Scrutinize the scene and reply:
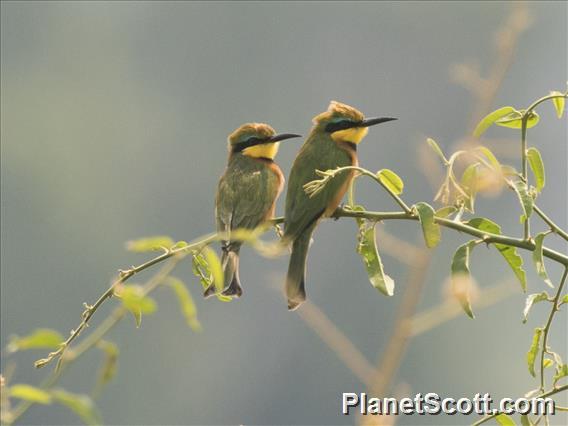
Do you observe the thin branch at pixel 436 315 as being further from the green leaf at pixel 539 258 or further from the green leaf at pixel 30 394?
the green leaf at pixel 539 258

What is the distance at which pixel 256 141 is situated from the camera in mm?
2951

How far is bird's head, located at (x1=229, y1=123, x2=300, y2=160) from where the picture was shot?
2922 millimetres

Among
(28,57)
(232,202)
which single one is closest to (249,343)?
(28,57)

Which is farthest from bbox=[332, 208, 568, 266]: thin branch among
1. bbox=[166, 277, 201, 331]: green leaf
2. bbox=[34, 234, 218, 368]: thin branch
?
bbox=[166, 277, 201, 331]: green leaf

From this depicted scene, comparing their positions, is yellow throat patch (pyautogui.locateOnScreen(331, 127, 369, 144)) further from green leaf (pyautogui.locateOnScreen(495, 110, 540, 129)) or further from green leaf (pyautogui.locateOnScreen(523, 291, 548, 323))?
green leaf (pyautogui.locateOnScreen(523, 291, 548, 323))

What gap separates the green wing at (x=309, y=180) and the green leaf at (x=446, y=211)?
687 millimetres

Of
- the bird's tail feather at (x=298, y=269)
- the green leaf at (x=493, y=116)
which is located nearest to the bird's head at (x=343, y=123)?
the bird's tail feather at (x=298, y=269)

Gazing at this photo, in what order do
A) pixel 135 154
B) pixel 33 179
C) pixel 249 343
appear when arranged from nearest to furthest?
1. pixel 249 343
2. pixel 33 179
3. pixel 135 154

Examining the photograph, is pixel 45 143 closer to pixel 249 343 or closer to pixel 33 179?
pixel 33 179

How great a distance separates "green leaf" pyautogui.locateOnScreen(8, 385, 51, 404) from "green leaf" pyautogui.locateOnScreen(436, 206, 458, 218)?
0.71m

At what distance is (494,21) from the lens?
1155 inches

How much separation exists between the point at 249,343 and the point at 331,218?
83.4 feet

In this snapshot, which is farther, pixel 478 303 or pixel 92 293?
pixel 92 293

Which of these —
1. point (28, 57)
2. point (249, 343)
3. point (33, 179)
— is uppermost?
point (28, 57)
